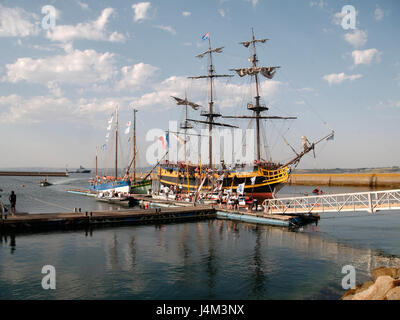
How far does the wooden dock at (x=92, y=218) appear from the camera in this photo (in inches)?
1080

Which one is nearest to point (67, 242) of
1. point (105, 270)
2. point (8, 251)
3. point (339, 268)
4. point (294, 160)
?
point (8, 251)

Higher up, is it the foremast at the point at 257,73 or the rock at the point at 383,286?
the foremast at the point at 257,73

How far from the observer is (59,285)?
14.9m

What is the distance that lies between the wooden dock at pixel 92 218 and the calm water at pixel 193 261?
2.06m

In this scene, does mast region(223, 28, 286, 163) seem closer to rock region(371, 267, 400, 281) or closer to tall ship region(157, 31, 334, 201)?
tall ship region(157, 31, 334, 201)

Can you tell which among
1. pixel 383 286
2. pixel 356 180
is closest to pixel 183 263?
pixel 383 286

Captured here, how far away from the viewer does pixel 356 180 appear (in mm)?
103125

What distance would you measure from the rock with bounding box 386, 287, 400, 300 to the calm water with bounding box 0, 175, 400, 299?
3839 mm

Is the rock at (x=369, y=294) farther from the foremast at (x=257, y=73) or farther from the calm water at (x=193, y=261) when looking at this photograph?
the foremast at (x=257, y=73)

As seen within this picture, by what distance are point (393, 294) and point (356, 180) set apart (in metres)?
104

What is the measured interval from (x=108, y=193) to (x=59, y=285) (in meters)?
46.1

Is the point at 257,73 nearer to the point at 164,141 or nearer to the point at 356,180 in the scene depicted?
the point at 164,141

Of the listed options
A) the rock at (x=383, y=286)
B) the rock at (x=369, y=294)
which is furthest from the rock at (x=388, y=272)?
the rock at (x=383, y=286)

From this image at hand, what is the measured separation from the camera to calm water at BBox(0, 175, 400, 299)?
1455 centimetres
